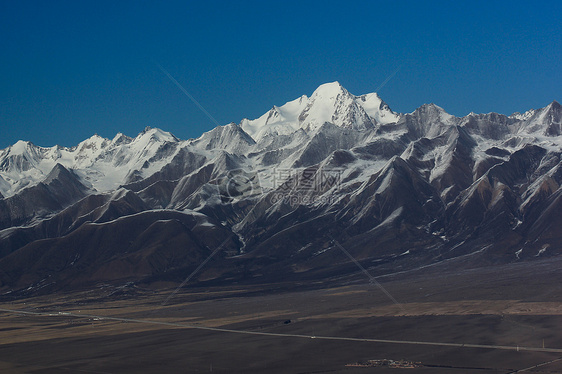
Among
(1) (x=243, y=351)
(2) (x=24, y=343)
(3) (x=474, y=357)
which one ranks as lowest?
(3) (x=474, y=357)

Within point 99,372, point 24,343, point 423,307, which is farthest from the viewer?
point 423,307

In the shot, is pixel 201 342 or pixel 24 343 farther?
pixel 24 343

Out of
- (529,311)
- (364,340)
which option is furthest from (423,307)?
(364,340)

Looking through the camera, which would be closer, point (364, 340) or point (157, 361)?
point (157, 361)

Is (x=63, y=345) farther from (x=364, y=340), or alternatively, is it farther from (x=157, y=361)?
(x=364, y=340)

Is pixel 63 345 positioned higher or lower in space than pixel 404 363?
higher

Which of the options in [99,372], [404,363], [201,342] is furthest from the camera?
[201,342]

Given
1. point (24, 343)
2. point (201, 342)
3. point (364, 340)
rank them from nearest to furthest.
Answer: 1. point (364, 340)
2. point (201, 342)
3. point (24, 343)

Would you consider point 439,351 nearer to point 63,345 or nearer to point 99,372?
point 99,372

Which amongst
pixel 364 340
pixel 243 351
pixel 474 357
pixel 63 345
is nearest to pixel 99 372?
pixel 243 351
